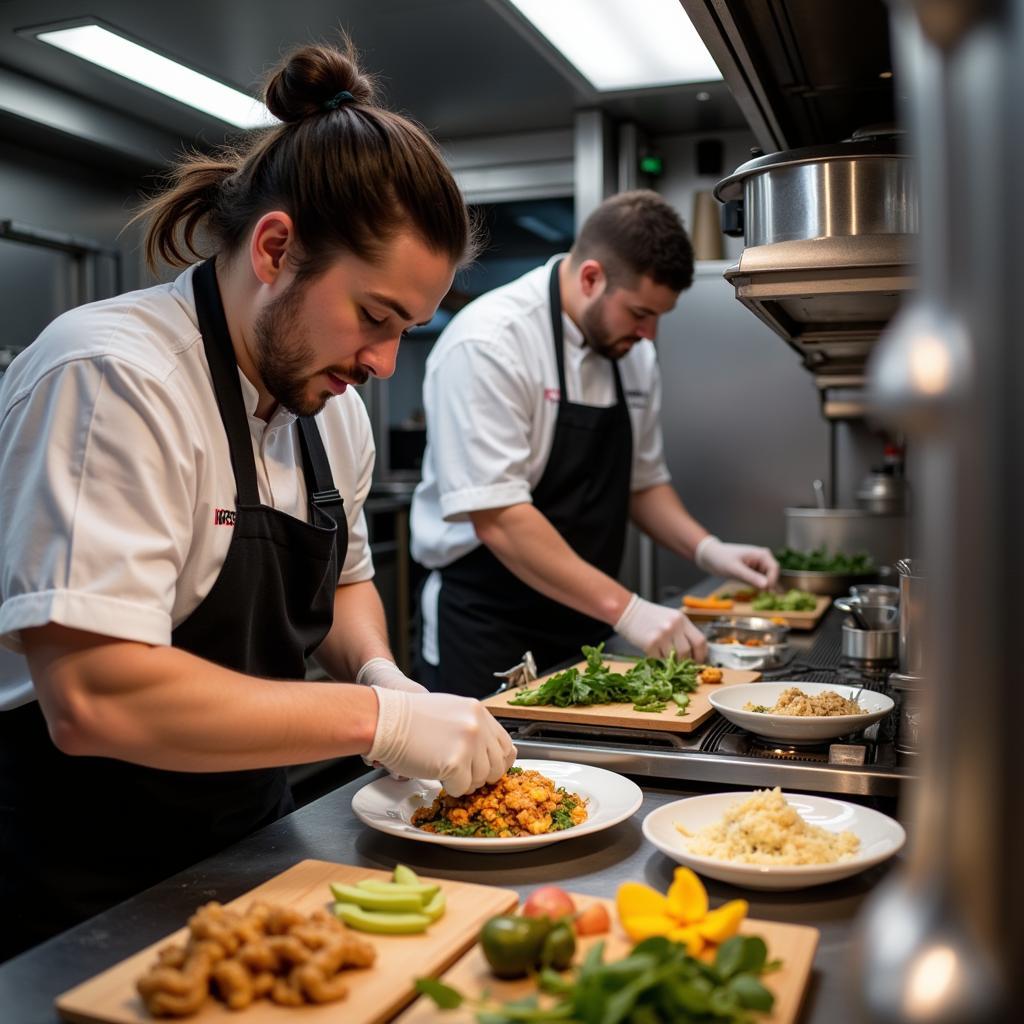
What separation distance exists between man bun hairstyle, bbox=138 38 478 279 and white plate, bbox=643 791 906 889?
0.82 m

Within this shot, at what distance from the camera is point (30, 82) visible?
401 centimetres

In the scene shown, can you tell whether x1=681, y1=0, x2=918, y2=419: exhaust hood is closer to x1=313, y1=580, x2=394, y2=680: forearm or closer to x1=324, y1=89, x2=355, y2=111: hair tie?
x1=324, y1=89, x2=355, y2=111: hair tie

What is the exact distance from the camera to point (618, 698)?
1.98m

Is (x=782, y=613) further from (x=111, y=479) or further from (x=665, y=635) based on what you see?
(x=111, y=479)

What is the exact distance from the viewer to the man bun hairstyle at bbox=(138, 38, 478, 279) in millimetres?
1448

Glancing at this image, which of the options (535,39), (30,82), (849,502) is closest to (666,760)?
(535,39)

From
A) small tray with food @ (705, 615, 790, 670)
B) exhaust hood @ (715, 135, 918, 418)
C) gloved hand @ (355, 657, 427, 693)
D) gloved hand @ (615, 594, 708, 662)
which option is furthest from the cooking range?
exhaust hood @ (715, 135, 918, 418)

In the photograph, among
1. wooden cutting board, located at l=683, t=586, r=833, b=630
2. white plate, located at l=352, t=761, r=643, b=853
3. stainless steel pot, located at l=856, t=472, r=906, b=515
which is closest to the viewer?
white plate, located at l=352, t=761, r=643, b=853

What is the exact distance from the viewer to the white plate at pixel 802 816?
1177 millimetres

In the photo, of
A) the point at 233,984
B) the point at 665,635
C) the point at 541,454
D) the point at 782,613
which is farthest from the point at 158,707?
the point at 782,613

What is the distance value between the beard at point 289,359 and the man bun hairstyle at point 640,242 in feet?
4.73

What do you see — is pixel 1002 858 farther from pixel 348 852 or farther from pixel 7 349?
pixel 7 349

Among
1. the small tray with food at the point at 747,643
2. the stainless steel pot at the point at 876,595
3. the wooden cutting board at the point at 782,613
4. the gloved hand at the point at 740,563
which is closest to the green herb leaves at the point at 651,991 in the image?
the small tray with food at the point at 747,643

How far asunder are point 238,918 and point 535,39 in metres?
2.95
